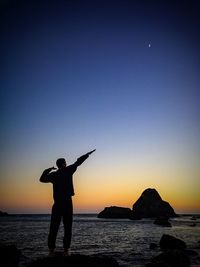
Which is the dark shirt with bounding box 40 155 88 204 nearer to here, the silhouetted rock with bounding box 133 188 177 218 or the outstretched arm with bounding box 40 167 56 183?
the outstretched arm with bounding box 40 167 56 183

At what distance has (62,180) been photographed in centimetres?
897

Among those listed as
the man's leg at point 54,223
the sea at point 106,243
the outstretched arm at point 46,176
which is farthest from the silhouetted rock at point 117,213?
the outstretched arm at point 46,176

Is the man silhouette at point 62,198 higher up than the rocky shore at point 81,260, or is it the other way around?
the man silhouette at point 62,198

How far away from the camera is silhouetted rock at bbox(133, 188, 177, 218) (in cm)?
13675

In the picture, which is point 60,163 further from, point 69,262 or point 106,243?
point 106,243

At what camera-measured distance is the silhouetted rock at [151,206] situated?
449 feet

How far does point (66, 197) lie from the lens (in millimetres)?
8875

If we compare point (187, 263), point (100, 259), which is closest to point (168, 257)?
point (187, 263)

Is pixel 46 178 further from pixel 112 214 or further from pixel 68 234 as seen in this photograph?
pixel 112 214

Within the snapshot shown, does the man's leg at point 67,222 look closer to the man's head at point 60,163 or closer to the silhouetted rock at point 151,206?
the man's head at point 60,163

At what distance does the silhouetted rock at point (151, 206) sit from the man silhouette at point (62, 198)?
131 meters

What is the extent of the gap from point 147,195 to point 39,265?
139 m

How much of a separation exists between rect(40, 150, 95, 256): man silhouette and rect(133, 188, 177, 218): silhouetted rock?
131m

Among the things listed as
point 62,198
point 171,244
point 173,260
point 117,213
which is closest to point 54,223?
point 62,198
